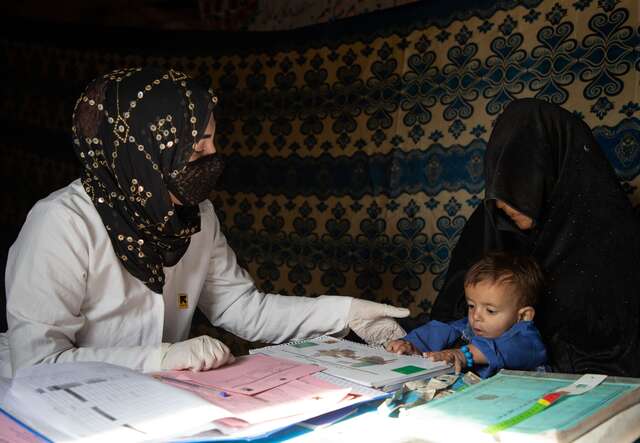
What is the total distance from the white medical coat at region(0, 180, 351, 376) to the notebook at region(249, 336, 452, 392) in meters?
0.25

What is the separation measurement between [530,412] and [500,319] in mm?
759

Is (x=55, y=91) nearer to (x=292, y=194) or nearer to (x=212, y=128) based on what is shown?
(x=292, y=194)

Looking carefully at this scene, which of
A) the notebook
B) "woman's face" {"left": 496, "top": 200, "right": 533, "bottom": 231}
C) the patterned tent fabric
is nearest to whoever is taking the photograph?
the notebook

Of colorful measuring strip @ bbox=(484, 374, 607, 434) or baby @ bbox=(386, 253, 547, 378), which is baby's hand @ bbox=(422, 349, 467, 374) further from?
colorful measuring strip @ bbox=(484, 374, 607, 434)

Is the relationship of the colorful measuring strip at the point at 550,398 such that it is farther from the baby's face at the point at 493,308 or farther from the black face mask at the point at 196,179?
the black face mask at the point at 196,179

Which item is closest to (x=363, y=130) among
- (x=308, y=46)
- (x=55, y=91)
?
(x=308, y=46)

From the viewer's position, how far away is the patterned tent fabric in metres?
2.51

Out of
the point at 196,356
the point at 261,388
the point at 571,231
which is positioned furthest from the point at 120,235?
the point at 571,231

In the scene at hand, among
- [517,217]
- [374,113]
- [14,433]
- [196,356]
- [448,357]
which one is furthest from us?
[374,113]

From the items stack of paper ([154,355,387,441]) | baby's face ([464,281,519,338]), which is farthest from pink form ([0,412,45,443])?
baby's face ([464,281,519,338])

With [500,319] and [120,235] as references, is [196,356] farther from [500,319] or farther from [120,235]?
[500,319]

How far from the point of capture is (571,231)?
1.77 meters

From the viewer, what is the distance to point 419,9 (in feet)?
9.84

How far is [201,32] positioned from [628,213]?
2.75 meters
